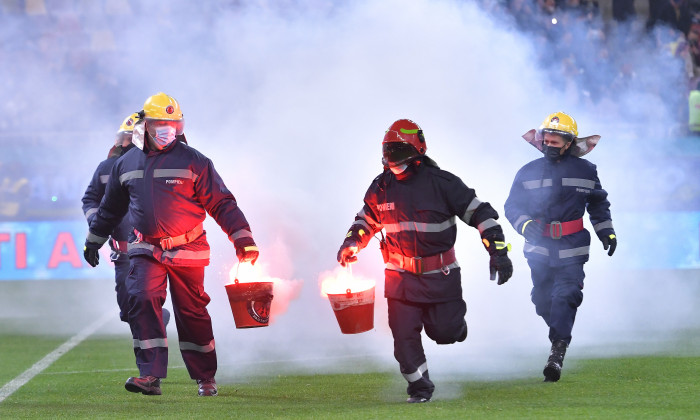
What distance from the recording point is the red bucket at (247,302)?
7.71m

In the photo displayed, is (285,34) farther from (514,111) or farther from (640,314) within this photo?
(640,314)

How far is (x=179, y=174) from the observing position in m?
8.00

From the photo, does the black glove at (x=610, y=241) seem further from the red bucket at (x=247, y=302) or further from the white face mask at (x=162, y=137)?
the white face mask at (x=162, y=137)

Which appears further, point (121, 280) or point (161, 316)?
point (121, 280)

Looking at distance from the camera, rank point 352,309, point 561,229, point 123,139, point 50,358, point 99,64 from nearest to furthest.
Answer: point 352,309
point 561,229
point 123,139
point 50,358
point 99,64

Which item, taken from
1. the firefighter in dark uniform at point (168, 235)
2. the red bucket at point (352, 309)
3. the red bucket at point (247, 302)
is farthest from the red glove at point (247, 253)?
the red bucket at point (352, 309)

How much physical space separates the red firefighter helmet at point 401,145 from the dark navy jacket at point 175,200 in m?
1.07

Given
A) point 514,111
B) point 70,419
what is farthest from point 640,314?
point 70,419

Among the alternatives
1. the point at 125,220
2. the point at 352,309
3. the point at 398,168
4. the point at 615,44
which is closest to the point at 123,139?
the point at 125,220

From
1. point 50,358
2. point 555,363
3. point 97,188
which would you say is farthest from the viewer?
point 50,358

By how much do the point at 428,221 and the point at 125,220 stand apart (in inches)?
124

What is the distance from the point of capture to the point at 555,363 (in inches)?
332

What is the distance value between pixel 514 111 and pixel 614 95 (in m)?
3.29

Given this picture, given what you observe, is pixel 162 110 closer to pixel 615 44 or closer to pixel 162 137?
pixel 162 137
